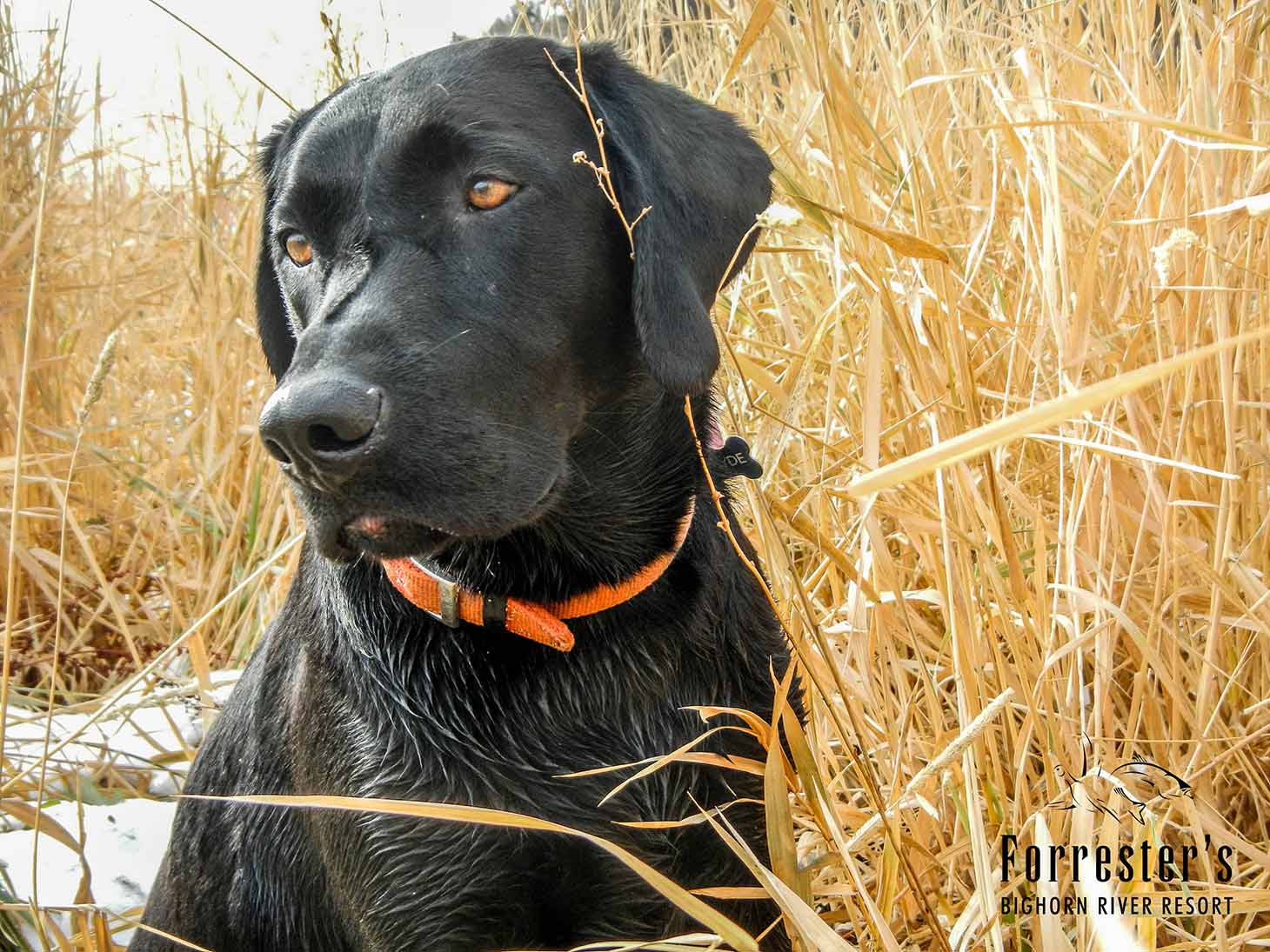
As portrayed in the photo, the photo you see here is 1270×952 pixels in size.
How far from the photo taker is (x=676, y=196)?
1.99 meters

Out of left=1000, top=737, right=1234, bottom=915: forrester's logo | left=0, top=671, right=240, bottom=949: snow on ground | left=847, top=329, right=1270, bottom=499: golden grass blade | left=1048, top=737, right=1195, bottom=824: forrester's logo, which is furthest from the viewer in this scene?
left=0, top=671, right=240, bottom=949: snow on ground

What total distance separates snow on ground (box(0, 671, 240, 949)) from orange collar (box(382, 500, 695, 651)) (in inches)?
29.4

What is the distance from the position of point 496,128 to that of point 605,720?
0.98m

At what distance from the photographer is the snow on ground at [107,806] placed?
266 cm

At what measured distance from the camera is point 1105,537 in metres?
2.05

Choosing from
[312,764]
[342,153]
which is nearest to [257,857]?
[312,764]

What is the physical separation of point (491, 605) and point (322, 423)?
0.52 metres

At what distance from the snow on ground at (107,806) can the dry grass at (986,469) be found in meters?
0.11

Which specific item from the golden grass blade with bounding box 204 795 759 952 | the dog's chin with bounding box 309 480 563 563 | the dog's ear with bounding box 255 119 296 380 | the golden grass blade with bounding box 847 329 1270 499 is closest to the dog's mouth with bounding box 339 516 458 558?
the dog's chin with bounding box 309 480 563 563

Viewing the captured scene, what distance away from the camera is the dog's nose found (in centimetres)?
155

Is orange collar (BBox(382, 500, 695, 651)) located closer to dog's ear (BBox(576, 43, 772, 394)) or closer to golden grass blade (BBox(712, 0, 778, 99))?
dog's ear (BBox(576, 43, 772, 394))

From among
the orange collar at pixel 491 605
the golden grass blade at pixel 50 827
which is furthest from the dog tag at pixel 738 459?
the golden grass blade at pixel 50 827

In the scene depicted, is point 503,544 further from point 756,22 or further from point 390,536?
point 756,22

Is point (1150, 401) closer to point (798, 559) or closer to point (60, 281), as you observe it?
point (798, 559)
